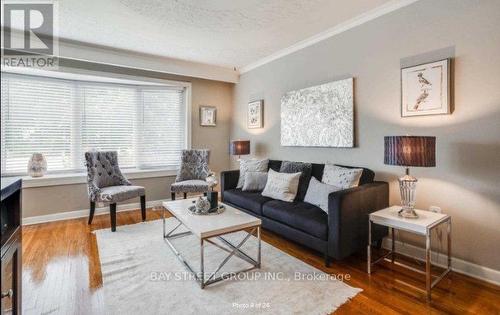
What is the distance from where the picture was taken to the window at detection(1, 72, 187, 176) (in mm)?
3799

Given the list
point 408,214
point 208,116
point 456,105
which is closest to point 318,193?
point 408,214

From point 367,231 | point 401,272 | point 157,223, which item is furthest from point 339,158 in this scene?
point 157,223

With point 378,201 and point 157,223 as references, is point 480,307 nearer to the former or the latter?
point 378,201

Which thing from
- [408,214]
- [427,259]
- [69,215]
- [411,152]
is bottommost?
[69,215]

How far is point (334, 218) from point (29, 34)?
14.0 ft

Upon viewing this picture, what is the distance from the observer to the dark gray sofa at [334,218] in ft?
7.80

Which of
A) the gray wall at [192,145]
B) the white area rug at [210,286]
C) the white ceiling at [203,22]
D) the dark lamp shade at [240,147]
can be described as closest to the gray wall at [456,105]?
the white ceiling at [203,22]

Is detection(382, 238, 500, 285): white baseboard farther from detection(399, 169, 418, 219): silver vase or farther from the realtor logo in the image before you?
Answer: the realtor logo

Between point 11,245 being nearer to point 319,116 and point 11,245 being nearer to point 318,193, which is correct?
point 318,193

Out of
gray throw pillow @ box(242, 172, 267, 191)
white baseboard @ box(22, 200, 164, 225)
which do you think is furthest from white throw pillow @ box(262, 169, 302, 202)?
white baseboard @ box(22, 200, 164, 225)

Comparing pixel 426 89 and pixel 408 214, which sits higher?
pixel 426 89

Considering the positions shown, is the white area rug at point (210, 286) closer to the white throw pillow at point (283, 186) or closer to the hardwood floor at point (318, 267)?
the hardwood floor at point (318, 267)

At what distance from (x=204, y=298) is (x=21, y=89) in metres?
3.94

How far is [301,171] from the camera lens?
11.4 ft
